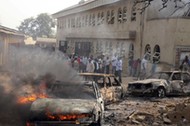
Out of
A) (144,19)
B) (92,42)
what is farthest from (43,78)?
(92,42)

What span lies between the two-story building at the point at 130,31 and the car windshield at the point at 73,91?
13.5 meters

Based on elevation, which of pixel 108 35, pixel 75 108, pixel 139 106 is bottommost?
pixel 139 106

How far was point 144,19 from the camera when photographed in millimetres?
24688

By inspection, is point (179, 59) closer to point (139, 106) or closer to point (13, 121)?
point (139, 106)

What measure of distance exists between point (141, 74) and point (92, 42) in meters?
13.2

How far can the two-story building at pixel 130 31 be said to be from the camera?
837 inches

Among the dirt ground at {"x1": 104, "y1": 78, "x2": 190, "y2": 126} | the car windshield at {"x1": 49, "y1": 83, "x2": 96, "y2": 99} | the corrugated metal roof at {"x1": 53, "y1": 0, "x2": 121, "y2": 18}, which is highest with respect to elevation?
the corrugated metal roof at {"x1": 53, "y1": 0, "x2": 121, "y2": 18}

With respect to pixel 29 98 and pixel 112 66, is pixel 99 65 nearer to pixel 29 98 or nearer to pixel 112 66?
→ pixel 112 66

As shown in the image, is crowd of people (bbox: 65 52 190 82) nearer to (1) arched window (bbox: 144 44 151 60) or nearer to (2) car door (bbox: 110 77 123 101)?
(1) arched window (bbox: 144 44 151 60)

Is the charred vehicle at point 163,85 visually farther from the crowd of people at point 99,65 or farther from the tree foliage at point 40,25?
the tree foliage at point 40,25

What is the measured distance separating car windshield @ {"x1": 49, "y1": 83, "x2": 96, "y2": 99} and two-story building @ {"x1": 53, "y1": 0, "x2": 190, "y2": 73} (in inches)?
533

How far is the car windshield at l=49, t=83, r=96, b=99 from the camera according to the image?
27.6 ft

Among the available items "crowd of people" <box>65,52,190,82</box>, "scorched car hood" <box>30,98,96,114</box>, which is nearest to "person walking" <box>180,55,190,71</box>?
"crowd of people" <box>65,52,190,82</box>

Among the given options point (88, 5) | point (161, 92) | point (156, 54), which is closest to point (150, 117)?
point (161, 92)
